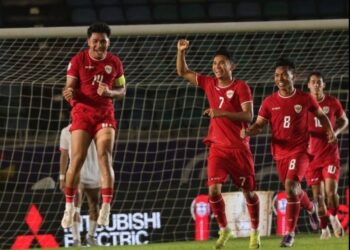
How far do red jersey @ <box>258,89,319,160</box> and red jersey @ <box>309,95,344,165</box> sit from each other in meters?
1.45

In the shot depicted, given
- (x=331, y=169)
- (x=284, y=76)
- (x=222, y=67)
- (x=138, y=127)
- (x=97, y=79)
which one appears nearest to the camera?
(x=97, y=79)

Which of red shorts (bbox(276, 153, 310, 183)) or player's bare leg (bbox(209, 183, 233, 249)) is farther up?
red shorts (bbox(276, 153, 310, 183))

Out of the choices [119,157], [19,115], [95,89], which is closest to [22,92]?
[19,115]

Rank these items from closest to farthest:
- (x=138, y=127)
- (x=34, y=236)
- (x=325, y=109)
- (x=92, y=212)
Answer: (x=92, y=212) < (x=325, y=109) < (x=34, y=236) < (x=138, y=127)

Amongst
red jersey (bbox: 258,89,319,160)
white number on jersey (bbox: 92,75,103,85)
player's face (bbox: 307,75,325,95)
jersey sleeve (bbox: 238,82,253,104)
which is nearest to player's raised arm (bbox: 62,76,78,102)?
white number on jersey (bbox: 92,75,103,85)

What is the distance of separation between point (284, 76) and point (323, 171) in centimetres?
183

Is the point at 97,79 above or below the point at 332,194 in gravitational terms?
above

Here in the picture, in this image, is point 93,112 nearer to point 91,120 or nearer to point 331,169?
point 91,120

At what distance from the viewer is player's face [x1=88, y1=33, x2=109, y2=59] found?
745 centimetres

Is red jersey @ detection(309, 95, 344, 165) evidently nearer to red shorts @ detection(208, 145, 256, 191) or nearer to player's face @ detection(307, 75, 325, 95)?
player's face @ detection(307, 75, 325, 95)

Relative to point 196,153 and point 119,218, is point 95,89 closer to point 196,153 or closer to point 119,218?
point 119,218

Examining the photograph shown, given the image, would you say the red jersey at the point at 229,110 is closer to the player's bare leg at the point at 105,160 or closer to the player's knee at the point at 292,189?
the player's knee at the point at 292,189

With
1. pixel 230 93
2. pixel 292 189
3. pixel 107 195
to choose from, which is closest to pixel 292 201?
pixel 292 189

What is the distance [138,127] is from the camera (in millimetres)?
11750
